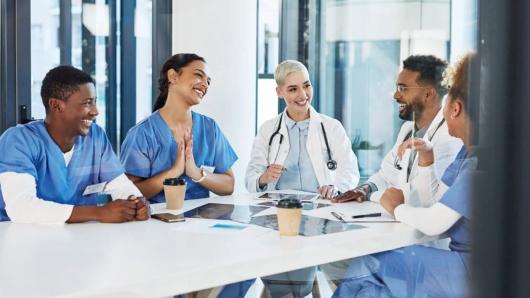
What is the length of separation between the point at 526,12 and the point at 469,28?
6 cm

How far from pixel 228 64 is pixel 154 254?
1157 mm

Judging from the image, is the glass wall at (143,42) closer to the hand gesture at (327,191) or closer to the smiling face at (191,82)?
the smiling face at (191,82)

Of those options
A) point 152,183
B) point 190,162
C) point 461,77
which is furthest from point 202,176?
point 461,77

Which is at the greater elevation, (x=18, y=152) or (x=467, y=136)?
(x=467, y=136)

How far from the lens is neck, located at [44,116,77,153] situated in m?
1.54

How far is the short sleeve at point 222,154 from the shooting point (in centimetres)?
209

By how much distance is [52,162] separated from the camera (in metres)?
1.51

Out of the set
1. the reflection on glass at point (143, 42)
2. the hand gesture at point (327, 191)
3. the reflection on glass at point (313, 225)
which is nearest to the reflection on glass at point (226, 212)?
the reflection on glass at point (313, 225)

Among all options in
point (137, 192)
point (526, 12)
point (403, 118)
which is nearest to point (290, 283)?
point (137, 192)

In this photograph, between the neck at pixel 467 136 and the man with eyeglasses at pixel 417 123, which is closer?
the neck at pixel 467 136

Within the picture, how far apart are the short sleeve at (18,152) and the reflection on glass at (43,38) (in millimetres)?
737

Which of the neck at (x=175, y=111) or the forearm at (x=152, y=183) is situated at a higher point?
the neck at (x=175, y=111)

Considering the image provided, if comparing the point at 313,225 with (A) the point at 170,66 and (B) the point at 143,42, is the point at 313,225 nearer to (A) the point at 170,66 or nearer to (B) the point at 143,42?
(A) the point at 170,66

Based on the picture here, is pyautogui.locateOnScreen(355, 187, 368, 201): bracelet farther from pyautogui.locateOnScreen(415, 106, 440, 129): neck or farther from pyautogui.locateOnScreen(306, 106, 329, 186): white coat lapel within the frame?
pyautogui.locateOnScreen(415, 106, 440, 129): neck
